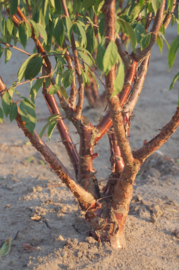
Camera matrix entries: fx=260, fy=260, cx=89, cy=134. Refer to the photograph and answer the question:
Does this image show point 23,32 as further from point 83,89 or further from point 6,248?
point 6,248

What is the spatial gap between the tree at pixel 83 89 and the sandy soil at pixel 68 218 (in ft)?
0.47

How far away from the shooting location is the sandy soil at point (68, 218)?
1391 millimetres

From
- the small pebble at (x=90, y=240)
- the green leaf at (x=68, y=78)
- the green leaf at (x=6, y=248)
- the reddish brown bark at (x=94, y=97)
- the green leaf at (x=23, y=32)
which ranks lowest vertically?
the green leaf at (x=6, y=248)

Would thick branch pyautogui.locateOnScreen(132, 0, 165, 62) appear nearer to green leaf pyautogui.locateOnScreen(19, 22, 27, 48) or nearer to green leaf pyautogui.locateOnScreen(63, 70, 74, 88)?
green leaf pyautogui.locateOnScreen(63, 70, 74, 88)

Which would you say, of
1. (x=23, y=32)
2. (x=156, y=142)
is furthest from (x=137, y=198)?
(x=23, y=32)

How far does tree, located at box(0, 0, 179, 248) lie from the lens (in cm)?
107

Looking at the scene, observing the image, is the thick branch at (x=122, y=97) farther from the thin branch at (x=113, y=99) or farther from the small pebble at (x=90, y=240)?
the small pebble at (x=90, y=240)

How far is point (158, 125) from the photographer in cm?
387

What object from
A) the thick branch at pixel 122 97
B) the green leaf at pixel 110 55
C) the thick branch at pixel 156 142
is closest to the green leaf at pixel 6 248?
the thick branch at pixel 122 97

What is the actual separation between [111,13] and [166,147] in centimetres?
274

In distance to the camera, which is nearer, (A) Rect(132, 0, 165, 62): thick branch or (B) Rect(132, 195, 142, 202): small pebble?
(A) Rect(132, 0, 165, 62): thick branch

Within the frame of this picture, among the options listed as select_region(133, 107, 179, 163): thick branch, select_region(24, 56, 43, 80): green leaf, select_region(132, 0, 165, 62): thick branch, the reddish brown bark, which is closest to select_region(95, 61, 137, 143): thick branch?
select_region(132, 0, 165, 62): thick branch

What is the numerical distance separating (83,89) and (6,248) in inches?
39.8

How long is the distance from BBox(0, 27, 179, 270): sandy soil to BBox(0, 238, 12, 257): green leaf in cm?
3
